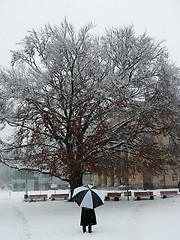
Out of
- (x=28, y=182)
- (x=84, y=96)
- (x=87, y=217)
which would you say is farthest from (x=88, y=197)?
(x=28, y=182)

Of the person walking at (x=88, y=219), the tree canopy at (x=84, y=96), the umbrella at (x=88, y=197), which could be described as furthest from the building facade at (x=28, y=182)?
the umbrella at (x=88, y=197)

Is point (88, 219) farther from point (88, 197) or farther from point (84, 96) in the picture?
point (84, 96)

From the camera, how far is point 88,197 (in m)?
8.66

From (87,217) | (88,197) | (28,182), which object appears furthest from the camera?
(28,182)

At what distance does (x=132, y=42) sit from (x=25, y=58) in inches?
278

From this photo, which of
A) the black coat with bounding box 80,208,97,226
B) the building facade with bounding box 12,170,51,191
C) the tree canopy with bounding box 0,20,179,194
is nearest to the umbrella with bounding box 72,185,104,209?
the black coat with bounding box 80,208,97,226

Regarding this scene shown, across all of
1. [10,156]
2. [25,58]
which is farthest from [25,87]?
[10,156]

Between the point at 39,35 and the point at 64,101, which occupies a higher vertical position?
the point at 39,35

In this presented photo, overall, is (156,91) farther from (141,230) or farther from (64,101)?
(141,230)

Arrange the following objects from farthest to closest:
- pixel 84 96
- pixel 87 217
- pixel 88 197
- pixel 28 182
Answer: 1. pixel 28 182
2. pixel 84 96
3. pixel 87 217
4. pixel 88 197

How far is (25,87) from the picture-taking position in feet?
47.7

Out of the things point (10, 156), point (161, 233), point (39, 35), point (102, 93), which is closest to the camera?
point (161, 233)

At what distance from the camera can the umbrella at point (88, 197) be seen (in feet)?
28.0

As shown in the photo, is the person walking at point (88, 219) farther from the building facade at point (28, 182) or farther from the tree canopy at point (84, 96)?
the building facade at point (28, 182)
